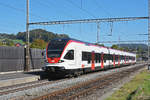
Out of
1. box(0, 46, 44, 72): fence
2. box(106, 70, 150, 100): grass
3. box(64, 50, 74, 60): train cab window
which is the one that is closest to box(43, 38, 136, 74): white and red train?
box(64, 50, 74, 60): train cab window

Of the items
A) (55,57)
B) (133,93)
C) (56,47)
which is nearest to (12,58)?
(56,47)

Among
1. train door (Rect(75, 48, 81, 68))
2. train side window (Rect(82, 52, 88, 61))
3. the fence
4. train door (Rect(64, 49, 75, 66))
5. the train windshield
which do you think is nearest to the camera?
the train windshield

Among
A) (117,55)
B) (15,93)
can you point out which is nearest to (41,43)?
(117,55)

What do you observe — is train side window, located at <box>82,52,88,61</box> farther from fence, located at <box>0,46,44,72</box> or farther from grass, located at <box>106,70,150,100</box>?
A: fence, located at <box>0,46,44,72</box>

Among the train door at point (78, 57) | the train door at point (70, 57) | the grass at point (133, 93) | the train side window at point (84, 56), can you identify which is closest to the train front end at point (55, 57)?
the train door at point (70, 57)

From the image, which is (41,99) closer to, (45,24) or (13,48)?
(13,48)

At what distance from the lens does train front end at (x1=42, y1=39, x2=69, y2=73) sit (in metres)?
17.7

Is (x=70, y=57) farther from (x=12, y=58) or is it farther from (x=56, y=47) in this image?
(x=12, y=58)

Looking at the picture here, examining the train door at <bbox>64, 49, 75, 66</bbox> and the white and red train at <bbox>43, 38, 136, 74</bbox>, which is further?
the train door at <bbox>64, 49, 75, 66</bbox>

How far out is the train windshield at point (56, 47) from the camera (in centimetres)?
1806

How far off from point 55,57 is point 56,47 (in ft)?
3.03

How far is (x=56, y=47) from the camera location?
1841 centimetres

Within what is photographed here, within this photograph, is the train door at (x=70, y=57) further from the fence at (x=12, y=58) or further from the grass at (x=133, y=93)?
the fence at (x=12, y=58)

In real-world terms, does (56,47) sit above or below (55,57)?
above
